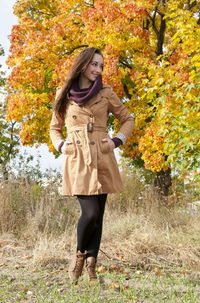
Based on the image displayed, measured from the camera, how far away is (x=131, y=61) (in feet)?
33.8

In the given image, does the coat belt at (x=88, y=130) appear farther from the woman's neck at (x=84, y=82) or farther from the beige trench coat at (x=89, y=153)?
the woman's neck at (x=84, y=82)

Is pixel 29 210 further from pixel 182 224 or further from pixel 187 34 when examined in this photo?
pixel 187 34

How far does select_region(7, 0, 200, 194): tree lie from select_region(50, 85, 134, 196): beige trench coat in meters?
2.50

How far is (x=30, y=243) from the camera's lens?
18.5 ft

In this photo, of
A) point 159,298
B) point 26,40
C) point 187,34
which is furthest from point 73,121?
point 26,40

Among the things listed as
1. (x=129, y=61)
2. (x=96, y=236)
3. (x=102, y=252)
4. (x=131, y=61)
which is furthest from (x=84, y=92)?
(x=129, y=61)

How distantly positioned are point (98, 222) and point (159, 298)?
85 centimetres

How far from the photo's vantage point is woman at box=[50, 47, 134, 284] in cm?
316

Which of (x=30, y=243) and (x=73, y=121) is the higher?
(x=73, y=121)

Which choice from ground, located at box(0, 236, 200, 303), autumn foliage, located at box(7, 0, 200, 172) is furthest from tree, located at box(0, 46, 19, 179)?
ground, located at box(0, 236, 200, 303)

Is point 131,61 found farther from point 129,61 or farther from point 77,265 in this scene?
point 77,265

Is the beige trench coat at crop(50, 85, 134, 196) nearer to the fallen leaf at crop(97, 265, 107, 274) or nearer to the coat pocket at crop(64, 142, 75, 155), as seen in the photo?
the coat pocket at crop(64, 142, 75, 155)

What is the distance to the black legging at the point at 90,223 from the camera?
3141mm

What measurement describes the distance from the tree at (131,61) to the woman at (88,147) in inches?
98.1
